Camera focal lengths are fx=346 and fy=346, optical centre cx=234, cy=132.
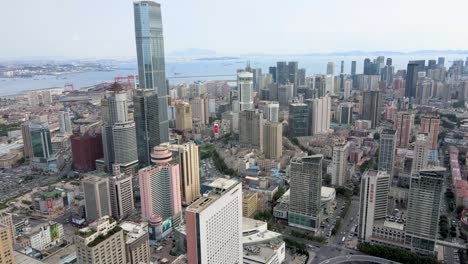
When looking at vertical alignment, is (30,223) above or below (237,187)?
below

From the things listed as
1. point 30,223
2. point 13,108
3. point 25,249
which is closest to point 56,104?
point 13,108

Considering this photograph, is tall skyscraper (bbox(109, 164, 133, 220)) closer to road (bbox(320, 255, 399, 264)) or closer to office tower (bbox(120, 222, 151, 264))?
office tower (bbox(120, 222, 151, 264))

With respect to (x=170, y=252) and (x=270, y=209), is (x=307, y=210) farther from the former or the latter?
(x=170, y=252)

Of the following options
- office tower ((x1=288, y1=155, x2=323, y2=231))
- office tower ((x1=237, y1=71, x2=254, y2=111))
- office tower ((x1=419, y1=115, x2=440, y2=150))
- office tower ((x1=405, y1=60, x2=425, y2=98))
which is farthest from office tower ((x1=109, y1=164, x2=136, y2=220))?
office tower ((x1=405, y1=60, x2=425, y2=98))

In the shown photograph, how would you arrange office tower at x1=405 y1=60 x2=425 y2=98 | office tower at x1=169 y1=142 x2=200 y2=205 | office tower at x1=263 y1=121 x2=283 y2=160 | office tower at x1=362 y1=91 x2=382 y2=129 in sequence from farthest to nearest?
office tower at x1=405 y1=60 x2=425 y2=98
office tower at x1=362 y1=91 x2=382 y2=129
office tower at x1=263 y1=121 x2=283 y2=160
office tower at x1=169 y1=142 x2=200 y2=205

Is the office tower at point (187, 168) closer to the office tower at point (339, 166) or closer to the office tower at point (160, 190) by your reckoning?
the office tower at point (160, 190)

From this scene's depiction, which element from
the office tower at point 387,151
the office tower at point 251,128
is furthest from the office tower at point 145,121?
the office tower at point 387,151

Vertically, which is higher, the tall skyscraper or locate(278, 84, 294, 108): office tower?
locate(278, 84, 294, 108): office tower
